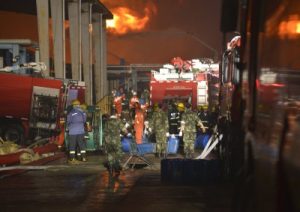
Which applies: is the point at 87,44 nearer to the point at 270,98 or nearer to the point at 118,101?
the point at 118,101

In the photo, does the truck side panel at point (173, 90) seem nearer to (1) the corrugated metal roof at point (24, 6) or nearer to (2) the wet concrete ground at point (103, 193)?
(1) the corrugated metal roof at point (24, 6)

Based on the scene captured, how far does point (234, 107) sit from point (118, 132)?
6.61 metres

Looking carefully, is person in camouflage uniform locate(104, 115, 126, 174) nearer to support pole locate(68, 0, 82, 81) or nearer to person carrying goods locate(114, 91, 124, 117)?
person carrying goods locate(114, 91, 124, 117)

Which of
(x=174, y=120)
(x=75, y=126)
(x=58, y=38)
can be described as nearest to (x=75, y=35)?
(x=58, y=38)

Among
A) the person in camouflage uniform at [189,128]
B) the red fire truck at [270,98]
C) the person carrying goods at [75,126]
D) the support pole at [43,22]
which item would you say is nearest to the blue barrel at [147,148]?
the person in camouflage uniform at [189,128]

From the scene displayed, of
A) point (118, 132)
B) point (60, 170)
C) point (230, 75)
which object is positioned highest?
point (230, 75)

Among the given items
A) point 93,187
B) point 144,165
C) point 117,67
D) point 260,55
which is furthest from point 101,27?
point 260,55

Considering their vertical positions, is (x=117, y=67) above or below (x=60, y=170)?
above

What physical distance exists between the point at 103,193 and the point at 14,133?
10.1 metres

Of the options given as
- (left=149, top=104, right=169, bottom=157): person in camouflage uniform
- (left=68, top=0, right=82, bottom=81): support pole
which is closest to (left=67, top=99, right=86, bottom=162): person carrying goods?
(left=149, top=104, right=169, bottom=157): person in camouflage uniform

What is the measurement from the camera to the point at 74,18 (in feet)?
110

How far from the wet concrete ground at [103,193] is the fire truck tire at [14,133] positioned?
233 inches

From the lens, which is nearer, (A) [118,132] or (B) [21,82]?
(A) [118,132]

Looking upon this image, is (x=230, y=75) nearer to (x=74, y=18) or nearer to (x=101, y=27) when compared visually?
(x=74, y=18)
